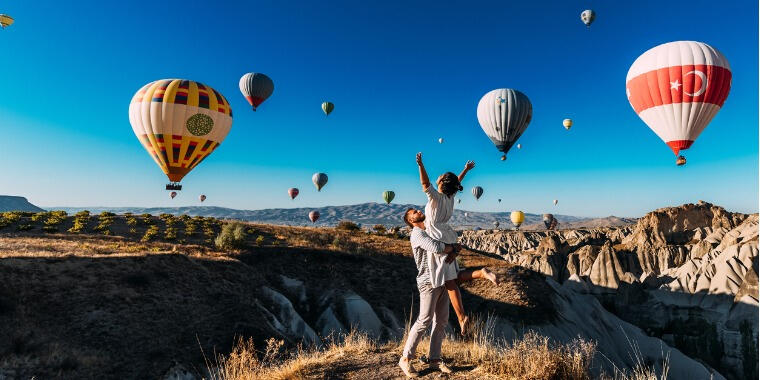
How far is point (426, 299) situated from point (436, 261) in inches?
24.3

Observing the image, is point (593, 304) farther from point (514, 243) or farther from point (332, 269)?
point (514, 243)

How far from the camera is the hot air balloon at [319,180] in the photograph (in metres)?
63.7

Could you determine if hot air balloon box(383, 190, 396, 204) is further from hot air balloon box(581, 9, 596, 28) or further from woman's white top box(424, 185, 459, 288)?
woman's white top box(424, 185, 459, 288)

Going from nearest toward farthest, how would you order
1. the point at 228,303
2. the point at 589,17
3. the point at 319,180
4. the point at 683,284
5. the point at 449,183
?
the point at 449,183 → the point at 228,303 → the point at 589,17 → the point at 683,284 → the point at 319,180

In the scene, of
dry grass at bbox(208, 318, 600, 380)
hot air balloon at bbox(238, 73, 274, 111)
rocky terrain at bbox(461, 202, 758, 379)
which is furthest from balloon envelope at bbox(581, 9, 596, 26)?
dry grass at bbox(208, 318, 600, 380)

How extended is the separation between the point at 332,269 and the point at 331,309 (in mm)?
5033

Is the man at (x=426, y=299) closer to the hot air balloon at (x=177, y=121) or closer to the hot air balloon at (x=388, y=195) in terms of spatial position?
the hot air balloon at (x=177, y=121)

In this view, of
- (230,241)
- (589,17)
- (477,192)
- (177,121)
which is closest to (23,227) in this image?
(177,121)

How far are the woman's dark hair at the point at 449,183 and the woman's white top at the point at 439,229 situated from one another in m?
0.08

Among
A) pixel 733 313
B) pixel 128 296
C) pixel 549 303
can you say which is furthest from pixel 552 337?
pixel 733 313

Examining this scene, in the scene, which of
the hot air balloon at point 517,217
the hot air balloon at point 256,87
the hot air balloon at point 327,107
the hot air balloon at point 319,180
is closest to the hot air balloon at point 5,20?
the hot air balloon at point 256,87

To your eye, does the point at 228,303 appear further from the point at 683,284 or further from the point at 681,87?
the point at 683,284

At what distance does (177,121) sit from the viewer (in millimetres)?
24609

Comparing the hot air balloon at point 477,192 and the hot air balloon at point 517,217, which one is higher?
the hot air balloon at point 477,192
